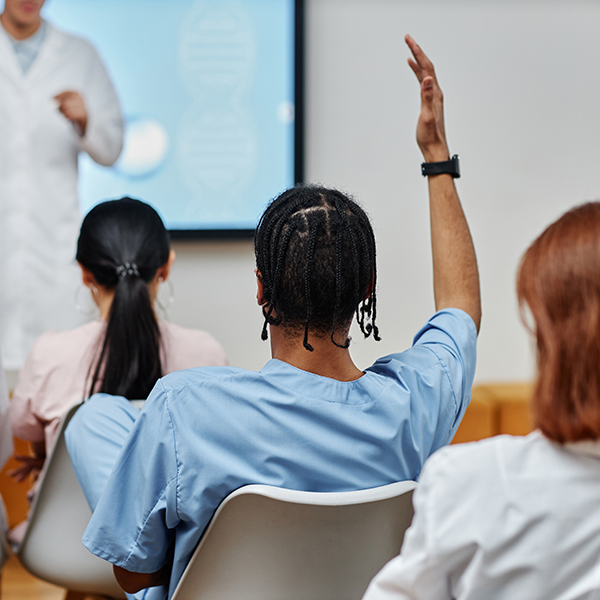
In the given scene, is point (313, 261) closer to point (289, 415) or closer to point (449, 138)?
point (289, 415)

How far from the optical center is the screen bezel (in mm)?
2195

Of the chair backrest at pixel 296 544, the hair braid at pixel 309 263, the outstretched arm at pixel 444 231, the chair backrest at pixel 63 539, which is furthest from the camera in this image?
the chair backrest at pixel 63 539

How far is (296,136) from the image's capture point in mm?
2240

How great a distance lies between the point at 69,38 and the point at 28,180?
52 centimetres

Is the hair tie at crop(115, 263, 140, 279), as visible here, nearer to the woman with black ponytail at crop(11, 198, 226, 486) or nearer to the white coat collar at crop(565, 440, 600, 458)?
the woman with black ponytail at crop(11, 198, 226, 486)

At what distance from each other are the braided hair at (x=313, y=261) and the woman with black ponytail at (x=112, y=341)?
60cm

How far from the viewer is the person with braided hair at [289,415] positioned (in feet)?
2.63

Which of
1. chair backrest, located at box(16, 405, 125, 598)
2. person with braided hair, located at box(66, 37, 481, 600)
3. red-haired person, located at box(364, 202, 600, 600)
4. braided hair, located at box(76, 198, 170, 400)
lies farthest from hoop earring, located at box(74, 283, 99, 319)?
red-haired person, located at box(364, 202, 600, 600)

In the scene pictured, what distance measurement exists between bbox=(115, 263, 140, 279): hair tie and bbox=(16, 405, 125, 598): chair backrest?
1.43 ft

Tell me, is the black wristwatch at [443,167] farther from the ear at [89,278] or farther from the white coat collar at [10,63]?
the white coat collar at [10,63]

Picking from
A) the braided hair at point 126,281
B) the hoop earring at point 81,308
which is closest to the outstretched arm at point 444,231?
the braided hair at point 126,281

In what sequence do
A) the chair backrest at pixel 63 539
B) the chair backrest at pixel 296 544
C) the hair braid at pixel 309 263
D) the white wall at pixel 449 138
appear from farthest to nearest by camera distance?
the white wall at pixel 449 138 → the chair backrest at pixel 63 539 → the hair braid at pixel 309 263 → the chair backrest at pixel 296 544

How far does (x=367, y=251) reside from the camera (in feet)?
2.94

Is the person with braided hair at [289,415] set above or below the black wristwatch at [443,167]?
below
